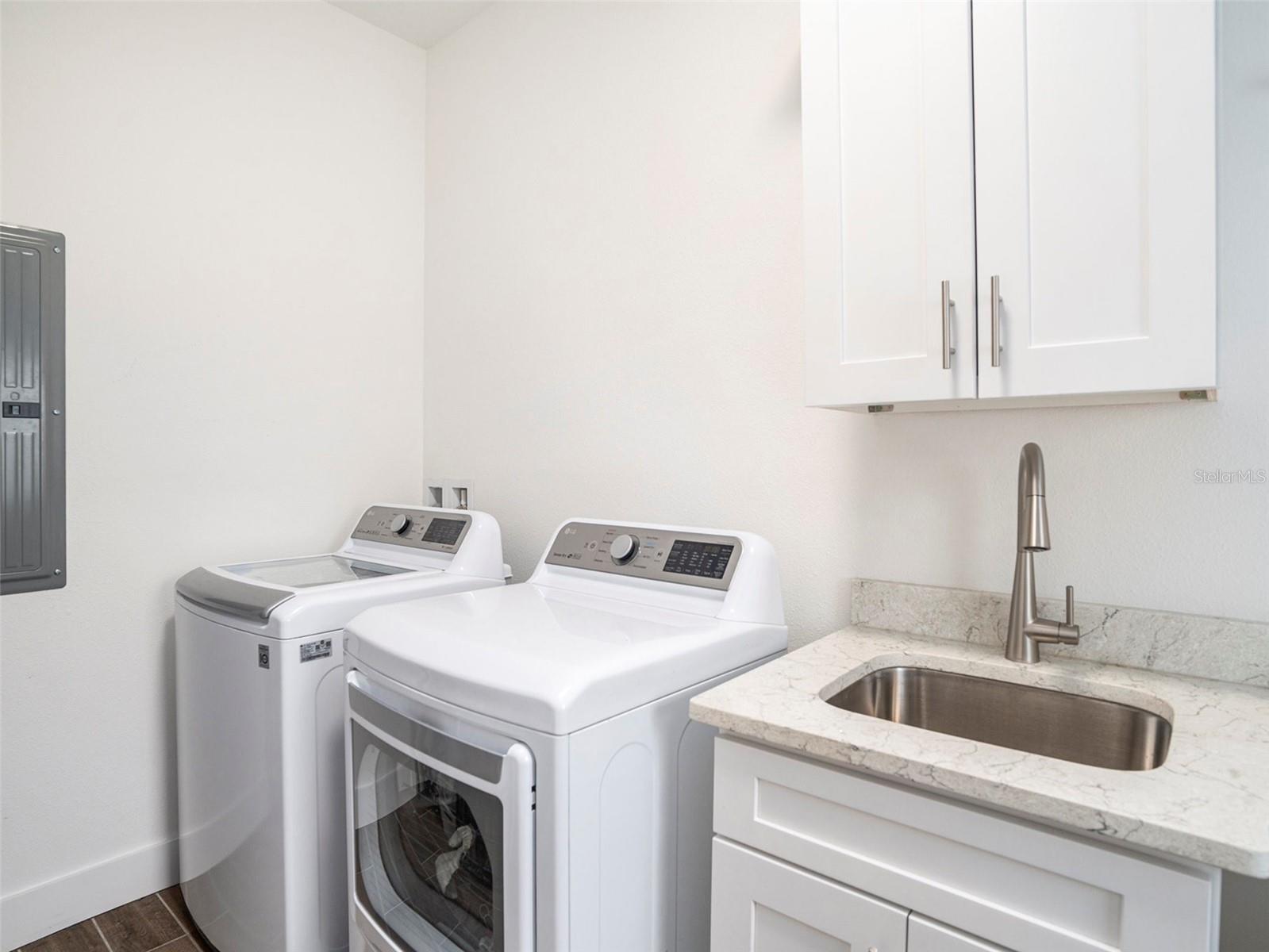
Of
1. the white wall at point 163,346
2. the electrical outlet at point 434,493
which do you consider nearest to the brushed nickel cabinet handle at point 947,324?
the electrical outlet at point 434,493

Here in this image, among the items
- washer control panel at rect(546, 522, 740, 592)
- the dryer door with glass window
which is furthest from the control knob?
the dryer door with glass window

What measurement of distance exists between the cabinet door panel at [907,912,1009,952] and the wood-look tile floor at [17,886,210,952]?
1822 mm

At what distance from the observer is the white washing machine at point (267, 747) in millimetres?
1567

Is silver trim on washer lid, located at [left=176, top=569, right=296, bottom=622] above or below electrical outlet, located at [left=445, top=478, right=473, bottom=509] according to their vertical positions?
below

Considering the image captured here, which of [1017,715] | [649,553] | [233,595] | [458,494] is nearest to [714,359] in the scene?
[649,553]

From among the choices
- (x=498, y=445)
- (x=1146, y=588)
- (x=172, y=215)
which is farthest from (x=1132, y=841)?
(x=172, y=215)

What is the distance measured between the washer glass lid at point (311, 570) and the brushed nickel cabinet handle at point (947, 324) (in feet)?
4.77

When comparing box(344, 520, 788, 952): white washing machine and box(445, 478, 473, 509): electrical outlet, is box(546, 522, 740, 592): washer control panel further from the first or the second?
box(445, 478, 473, 509): electrical outlet

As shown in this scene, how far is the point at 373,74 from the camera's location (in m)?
2.60

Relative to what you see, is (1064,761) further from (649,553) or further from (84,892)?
(84,892)

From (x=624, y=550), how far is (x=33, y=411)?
5.16 ft

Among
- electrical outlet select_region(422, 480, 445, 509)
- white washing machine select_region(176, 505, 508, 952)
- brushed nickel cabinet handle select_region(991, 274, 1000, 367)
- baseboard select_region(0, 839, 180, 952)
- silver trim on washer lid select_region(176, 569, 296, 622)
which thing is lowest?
baseboard select_region(0, 839, 180, 952)

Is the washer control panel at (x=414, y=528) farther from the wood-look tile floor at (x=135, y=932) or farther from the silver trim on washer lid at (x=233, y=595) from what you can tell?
the wood-look tile floor at (x=135, y=932)

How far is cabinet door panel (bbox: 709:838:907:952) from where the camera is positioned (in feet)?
3.17
